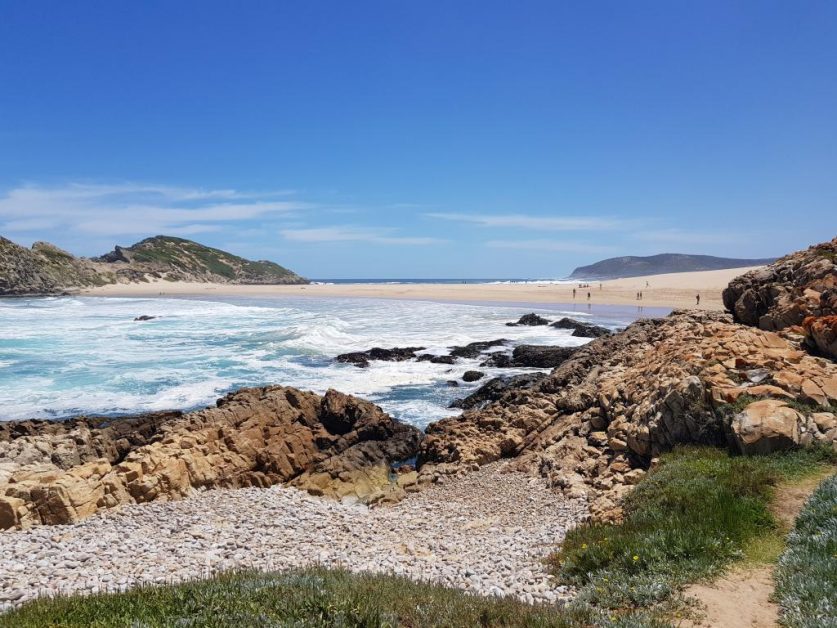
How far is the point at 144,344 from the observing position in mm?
32938

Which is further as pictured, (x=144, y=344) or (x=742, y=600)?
(x=144, y=344)

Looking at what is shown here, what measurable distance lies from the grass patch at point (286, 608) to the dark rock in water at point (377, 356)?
21.4 m

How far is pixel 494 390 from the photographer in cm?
2058

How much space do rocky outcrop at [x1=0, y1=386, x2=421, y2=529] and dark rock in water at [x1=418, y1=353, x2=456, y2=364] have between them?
35.3 feet

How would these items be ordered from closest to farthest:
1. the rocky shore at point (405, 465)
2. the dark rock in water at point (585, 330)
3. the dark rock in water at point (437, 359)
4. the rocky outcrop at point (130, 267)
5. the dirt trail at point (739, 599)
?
the dirt trail at point (739, 599) < the rocky shore at point (405, 465) < the dark rock in water at point (437, 359) < the dark rock in water at point (585, 330) < the rocky outcrop at point (130, 267)

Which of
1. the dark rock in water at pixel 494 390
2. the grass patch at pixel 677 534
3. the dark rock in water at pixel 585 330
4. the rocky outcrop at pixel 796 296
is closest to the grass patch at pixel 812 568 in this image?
the grass patch at pixel 677 534

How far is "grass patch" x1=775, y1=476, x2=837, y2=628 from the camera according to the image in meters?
4.94

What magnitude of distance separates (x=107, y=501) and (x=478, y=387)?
581 inches

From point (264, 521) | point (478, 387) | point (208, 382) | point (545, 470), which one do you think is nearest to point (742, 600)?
point (545, 470)

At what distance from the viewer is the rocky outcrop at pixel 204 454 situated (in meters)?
10.5

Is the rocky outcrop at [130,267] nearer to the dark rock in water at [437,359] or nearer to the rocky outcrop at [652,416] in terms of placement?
the dark rock in water at [437,359]

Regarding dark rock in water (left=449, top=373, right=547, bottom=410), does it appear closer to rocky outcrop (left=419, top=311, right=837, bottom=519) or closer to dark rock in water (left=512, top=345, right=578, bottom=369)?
rocky outcrop (left=419, top=311, right=837, bottom=519)

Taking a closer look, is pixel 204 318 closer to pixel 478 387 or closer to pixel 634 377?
pixel 478 387

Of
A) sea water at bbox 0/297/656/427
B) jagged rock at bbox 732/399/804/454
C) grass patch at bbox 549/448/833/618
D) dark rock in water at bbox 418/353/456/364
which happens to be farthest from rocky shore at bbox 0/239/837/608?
dark rock in water at bbox 418/353/456/364
